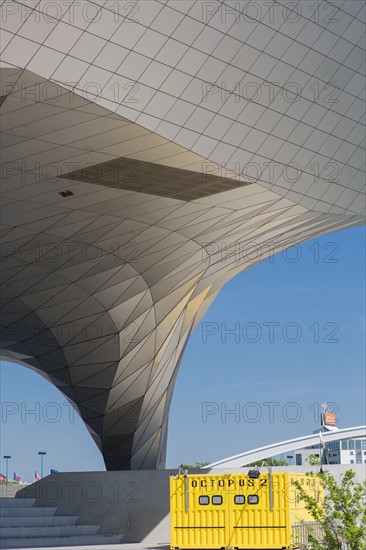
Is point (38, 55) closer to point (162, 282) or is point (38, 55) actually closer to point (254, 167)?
point (254, 167)

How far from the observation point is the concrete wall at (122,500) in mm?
34844

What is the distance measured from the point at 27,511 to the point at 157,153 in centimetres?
1677

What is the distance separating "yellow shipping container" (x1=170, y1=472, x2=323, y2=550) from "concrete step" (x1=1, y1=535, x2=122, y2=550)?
7.86 metres

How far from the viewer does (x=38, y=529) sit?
3350 cm

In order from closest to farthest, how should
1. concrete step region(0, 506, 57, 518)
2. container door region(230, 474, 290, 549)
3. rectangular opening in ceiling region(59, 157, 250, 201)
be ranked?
container door region(230, 474, 290, 549) → rectangular opening in ceiling region(59, 157, 250, 201) → concrete step region(0, 506, 57, 518)

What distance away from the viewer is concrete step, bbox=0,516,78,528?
34.7 m

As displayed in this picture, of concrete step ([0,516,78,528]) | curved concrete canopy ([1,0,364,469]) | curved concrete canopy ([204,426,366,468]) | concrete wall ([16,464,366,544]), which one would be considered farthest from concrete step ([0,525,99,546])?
curved concrete canopy ([204,426,366,468])

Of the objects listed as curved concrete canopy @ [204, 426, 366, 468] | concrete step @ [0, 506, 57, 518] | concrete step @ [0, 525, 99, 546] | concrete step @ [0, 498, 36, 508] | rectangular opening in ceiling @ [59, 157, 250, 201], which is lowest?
concrete step @ [0, 525, 99, 546]

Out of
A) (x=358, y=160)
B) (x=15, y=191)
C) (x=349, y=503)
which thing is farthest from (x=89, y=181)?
(x=349, y=503)

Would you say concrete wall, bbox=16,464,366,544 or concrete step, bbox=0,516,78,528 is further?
concrete wall, bbox=16,464,366,544

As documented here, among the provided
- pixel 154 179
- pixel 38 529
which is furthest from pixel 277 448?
pixel 154 179

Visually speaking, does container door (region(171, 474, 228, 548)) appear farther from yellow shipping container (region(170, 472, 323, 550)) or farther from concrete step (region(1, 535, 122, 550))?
concrete step (region(1, 535, 122, 550))

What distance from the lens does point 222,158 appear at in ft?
95.8

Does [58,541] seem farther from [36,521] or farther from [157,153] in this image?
[157,153]
